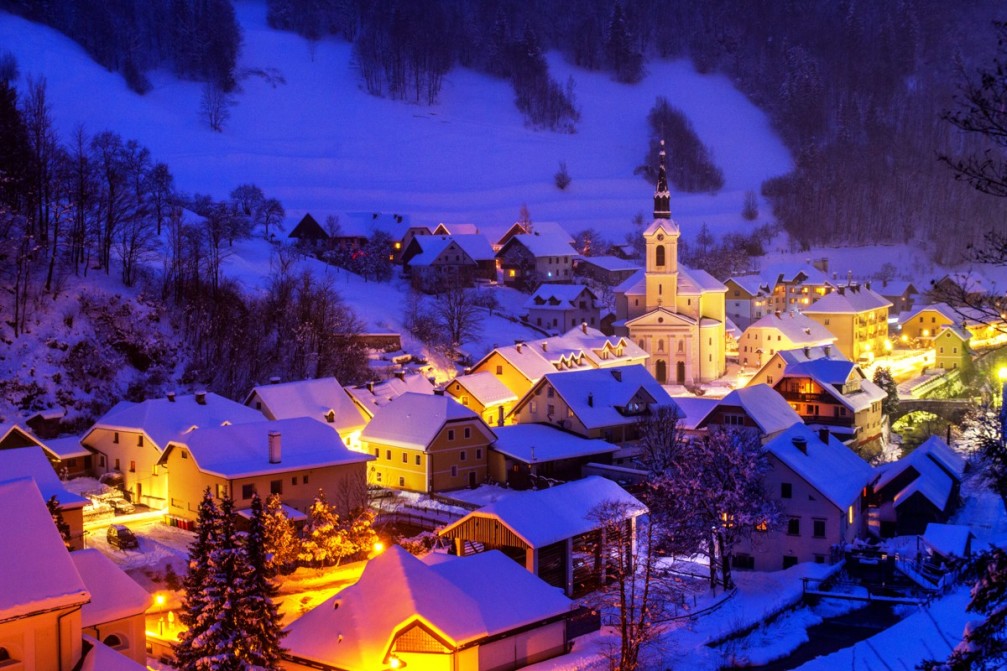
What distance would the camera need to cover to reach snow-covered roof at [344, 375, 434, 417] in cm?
3659

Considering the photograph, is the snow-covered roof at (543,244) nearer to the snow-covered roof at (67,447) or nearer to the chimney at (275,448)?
the snow-covered roof at (67,447)

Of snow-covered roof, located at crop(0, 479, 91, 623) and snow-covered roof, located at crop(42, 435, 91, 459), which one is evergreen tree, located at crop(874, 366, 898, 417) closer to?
snow-covered roof, located at crop(42, 435, 91, 459)

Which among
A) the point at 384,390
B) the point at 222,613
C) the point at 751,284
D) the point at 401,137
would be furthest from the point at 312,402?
the point at 401,137

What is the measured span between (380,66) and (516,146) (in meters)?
18.6

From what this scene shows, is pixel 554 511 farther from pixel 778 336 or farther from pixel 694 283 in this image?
pixel 778 336

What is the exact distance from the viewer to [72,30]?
84.8m

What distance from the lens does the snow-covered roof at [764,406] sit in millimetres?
35312

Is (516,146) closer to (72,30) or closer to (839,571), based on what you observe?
(72,30)

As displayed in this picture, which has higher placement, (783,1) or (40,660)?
(783,1)

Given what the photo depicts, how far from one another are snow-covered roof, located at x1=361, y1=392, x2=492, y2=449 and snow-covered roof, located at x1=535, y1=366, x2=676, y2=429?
3.99 meters

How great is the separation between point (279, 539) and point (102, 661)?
10125mm

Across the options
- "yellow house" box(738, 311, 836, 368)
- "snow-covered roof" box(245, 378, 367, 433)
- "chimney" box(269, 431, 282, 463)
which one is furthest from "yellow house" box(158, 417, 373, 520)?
"yellow house" box(738, 311, 836, 368)

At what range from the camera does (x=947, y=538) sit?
2641 cm

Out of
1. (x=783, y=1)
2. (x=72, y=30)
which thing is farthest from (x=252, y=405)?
(x=783, y=1)
